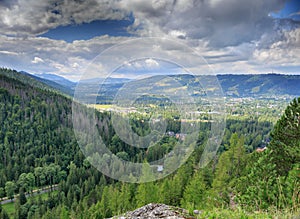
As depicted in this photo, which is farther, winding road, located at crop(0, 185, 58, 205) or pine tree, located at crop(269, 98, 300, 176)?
winding road, located at crop(0, 185, 58, 205)

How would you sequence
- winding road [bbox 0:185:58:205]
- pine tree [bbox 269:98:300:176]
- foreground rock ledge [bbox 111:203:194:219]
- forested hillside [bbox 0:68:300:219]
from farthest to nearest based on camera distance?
winding road [bbox 0:185:58:205] < pine tree [bbox 269:98:300:176] < forested hillside [bbox 0:68:300:219] < foreground rock ledge [bbox 111:203:194:219]

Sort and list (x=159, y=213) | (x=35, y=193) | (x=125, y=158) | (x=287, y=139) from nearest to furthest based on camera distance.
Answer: (x=159, y=213) < (x=287, y=139) < (x=125, y=158) < (x=35, y=193)

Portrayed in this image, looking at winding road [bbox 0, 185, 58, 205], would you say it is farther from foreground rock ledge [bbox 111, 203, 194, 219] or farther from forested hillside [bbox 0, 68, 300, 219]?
foreground rock ledge [bbox 111, 203, 194, 219]

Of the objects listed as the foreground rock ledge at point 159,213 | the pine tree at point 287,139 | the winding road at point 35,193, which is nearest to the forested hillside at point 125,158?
the pine tree at point 287,139

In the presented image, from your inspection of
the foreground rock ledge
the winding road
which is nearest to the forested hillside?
the foreground rock ledge

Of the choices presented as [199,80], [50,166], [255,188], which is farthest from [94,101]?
[50,166]

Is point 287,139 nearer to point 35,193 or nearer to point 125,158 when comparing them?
point 125,158

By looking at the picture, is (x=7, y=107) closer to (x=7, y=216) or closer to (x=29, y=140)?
(x=29, y=140)

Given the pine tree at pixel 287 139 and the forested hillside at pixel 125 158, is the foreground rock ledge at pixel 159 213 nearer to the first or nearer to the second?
the forested hillside at pixel 125 158

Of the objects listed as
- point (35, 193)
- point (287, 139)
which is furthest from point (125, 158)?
point (35, 193)
